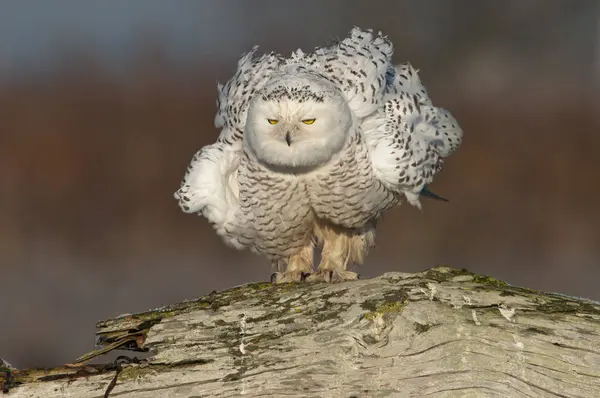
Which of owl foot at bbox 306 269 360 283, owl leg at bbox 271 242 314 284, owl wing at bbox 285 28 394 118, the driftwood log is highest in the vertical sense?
owl wing at bbox 285 28 394 118

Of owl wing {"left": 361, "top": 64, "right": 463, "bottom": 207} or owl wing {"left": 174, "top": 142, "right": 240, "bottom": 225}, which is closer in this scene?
owl wing {"left": 361, "top": 64, "right": 463, "bottom": 207}

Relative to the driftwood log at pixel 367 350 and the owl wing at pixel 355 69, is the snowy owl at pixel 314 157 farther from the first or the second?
the driftwood log at pixel 367 350

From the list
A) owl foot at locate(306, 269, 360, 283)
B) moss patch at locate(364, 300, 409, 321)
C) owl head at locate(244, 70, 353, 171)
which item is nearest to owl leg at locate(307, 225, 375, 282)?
owl foot at locate(306, 269, 360, 283)

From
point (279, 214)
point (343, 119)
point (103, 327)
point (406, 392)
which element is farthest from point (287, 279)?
point (406, 392)

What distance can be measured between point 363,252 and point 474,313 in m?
2.20

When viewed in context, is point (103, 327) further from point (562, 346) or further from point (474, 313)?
point (562, 346)

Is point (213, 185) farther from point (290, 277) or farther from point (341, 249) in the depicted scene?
point (341, 249)

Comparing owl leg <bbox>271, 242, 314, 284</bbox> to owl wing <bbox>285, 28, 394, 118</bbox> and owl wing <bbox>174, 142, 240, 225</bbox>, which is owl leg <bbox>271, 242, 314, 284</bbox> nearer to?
owl wing <bbox>174, 142, 240, 225</bbox>

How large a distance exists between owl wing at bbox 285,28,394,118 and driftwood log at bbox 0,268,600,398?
1.76m

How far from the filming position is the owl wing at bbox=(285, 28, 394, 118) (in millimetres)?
6590

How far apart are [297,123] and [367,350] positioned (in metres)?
1.82

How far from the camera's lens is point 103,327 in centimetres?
531

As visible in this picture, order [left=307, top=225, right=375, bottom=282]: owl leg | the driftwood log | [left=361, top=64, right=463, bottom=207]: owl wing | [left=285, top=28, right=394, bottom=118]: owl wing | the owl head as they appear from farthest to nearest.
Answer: [left=307, top=225, right=375, bottom=282]: owl leg
[left=285, top=28, right=394, bottom=118]: owl wing
[left=361, top=64, right=463, bottom=207]: owl wing
the owl head
the driftwood log

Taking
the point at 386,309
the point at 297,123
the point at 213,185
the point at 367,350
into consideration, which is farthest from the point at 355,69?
the point at 367,350
